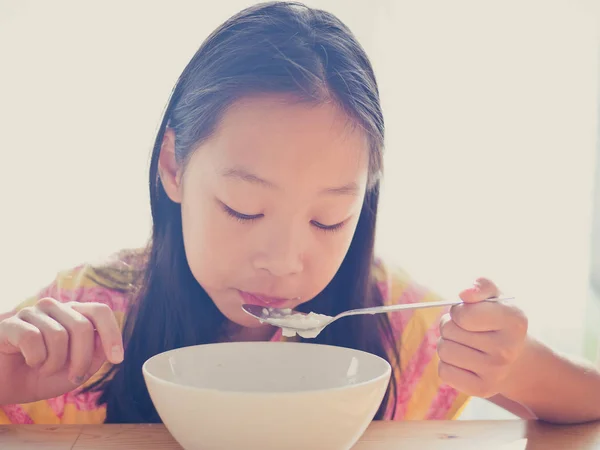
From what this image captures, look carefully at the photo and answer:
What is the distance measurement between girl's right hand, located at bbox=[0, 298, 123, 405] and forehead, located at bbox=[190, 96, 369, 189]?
0.23m

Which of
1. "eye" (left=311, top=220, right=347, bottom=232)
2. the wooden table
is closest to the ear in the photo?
"eye" (left=311, top=220, right=347, bottom=232)

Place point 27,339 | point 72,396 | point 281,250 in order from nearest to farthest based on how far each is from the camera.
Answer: point 27,339 → point 281,250 → point 72,396

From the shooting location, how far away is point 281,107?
833 mm

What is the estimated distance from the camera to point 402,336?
3.91 ft

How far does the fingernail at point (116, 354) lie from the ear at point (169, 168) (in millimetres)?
289

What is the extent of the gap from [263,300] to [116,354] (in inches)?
9.1

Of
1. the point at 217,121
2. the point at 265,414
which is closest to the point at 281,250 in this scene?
the point at 217,121

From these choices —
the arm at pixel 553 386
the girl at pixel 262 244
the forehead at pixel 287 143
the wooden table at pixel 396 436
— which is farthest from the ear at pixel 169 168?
the arm at pixel 553 386

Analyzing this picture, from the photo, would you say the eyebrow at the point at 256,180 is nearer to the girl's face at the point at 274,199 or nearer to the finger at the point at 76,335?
the girl's face at the point at 274,199

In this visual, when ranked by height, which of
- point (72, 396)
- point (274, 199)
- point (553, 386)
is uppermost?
point (274, 199)

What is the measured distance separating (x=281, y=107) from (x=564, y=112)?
142 centimetres

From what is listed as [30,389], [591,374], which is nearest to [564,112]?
[591,374]

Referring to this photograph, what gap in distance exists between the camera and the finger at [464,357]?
0.75 meters

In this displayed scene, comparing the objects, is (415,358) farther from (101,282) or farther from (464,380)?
(101,282)
